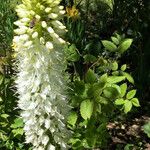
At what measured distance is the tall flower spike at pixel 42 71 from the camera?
2.61 metres

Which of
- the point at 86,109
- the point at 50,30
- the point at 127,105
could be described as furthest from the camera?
the point at 127,105

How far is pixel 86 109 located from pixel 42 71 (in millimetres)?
393

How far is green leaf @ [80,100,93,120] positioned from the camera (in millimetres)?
2871

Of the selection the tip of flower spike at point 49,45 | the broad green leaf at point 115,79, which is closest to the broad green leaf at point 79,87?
the broad green leaf at point 115,79

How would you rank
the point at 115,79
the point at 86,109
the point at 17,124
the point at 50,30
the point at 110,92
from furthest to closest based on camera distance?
the point at 17,124
the point at 115,79
the point at 110,92
the point at 86,109
the point at 50,30

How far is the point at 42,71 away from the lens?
8.90 ft

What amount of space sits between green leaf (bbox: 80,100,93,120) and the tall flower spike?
11 cm

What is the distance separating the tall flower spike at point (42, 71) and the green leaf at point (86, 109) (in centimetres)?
11

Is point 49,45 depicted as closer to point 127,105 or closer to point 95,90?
point 95,90

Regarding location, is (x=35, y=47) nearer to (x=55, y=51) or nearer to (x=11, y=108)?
(x=55, y=51)

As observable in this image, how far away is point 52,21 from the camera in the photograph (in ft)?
8.64

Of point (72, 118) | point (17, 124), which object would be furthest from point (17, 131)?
point (72, 118)

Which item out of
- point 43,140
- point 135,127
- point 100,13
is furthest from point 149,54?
point 43,140

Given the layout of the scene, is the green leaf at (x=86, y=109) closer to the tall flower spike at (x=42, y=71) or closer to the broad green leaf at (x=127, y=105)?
the tall flower spike at (x=42, y=71)
